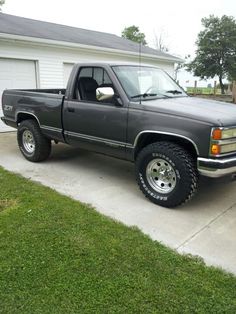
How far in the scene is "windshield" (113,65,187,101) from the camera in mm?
4707

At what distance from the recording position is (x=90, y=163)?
6.46m

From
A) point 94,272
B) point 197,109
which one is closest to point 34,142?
point 197,109

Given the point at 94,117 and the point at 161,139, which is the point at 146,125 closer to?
the point at 161,139

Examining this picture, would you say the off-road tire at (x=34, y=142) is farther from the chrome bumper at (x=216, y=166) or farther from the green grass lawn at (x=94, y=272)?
the chrome bumper at (x=216, y=166)

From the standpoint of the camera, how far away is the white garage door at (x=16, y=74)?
9414mm

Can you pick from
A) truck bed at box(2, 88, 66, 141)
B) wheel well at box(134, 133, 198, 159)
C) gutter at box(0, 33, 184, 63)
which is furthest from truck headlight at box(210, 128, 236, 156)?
gutter at box(0, 33, 184, 63)

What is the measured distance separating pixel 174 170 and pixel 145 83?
1.64 metres

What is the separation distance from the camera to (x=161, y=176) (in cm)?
438

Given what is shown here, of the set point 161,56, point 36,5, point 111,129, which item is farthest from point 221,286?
point 36,5

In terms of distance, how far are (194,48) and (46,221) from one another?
3757 cm

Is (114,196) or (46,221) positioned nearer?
(46,221)

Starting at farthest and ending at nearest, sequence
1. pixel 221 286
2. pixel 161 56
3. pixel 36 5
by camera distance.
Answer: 1. pixel 36 5
2. pixel 161 56
3. pixel 221 286

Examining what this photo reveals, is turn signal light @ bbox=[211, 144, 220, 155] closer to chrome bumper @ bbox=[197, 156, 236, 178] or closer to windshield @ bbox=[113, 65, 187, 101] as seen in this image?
chrome bumper @ bbox=[197, 156, 236, 178]

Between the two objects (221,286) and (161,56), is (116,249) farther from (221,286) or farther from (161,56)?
(161,56)
